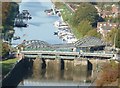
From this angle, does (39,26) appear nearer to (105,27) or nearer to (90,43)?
(105,27)

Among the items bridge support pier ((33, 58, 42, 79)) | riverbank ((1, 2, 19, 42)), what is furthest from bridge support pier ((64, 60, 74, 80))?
riverbank ((1, 2, 19, 42))

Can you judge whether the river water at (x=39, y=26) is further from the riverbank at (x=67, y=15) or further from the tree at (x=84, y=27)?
the tree at (x=84, y=27)

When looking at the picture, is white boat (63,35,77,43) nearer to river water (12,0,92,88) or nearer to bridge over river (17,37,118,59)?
river water (12,0,92,88)

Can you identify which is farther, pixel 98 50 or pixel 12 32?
pixel 12 32

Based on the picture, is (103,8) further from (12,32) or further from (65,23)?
(12,32)

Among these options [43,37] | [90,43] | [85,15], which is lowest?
[90,43]

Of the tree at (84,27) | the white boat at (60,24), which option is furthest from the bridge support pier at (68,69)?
the white boat at (60,24)

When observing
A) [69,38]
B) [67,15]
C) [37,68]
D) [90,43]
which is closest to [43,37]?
[69,38]

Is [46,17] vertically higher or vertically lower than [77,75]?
higher

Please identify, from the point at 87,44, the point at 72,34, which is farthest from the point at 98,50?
the point at 72,34
